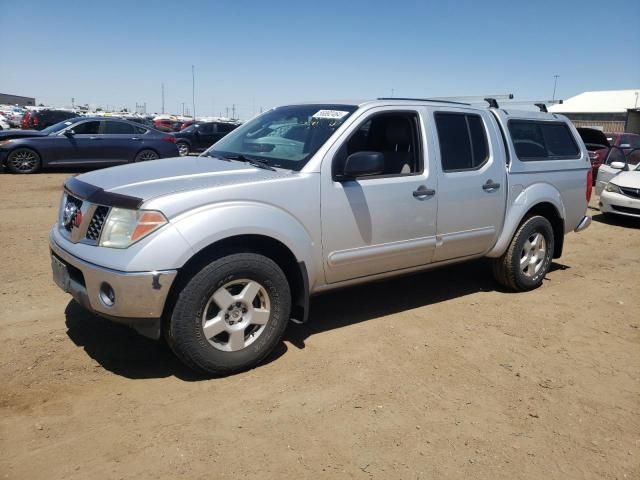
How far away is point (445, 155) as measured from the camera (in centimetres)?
456

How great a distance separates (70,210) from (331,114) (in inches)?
79.9

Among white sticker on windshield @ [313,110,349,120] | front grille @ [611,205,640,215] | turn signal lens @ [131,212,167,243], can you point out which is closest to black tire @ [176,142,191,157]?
front grille @ [611,205,640,215]

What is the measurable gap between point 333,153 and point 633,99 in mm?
57959

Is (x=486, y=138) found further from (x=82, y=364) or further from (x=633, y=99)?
(x=633, y=99)

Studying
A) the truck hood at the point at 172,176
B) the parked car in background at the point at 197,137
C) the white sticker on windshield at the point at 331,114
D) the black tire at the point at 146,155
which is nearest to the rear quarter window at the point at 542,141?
the white sticker on windshield at the point at 331,114

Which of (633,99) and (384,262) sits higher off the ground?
(633,99)

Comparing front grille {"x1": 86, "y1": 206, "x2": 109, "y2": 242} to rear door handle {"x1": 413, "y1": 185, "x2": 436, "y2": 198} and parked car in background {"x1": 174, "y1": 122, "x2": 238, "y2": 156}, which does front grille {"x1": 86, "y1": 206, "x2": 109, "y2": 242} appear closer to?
rear door handle {"x1": 413, "y1": 185, "x2": 436, "y2": 198}

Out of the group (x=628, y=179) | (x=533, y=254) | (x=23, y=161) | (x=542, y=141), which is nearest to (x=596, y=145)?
(x=628, y=179)

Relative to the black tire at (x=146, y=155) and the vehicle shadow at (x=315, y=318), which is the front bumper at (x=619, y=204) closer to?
the vehicle shadow at (x=315, y=318)

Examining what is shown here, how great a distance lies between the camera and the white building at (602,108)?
47219 millimetres

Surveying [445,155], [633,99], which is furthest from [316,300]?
[633,99]

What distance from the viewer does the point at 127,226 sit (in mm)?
3174

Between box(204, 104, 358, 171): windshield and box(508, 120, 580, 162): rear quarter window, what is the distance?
209 cm

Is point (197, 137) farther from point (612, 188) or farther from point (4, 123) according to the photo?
point (4, 123)
